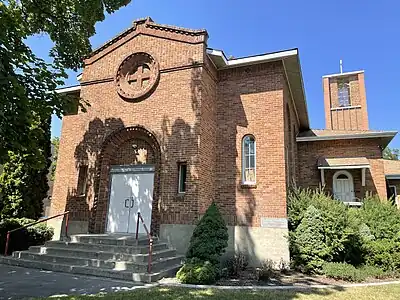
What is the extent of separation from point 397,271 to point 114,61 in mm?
12674

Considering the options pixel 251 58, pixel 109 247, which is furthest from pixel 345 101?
pixel 109 247

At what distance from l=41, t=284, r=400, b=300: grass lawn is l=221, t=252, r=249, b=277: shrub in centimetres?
218

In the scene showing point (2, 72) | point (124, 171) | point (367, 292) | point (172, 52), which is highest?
point (172, 52)

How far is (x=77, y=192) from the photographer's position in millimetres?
11977

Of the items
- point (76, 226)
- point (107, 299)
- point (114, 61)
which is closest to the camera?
point (107, 299)

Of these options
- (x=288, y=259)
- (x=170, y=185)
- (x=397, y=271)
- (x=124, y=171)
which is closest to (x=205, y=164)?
(x=170, y=185)

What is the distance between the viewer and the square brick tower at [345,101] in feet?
70.0

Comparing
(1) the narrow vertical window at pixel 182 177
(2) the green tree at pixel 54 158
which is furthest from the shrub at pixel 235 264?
(2) the green tree at pixel 54 158

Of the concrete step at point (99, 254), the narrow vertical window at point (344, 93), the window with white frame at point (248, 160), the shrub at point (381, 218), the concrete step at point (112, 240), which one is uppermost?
the narrow vertical window at point (344, 93)

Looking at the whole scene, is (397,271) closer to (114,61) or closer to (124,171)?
(124,171)

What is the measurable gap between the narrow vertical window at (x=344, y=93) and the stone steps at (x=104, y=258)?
1786 cm

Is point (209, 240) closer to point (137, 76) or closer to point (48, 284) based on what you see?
point (48, 284)

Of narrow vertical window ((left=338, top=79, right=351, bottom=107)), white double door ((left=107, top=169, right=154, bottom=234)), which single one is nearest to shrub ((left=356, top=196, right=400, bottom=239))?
white double door ((left=107, top=169, right=154, bottom=234))

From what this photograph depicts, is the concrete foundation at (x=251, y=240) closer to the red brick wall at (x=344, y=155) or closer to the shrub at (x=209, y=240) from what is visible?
the shrub at (x=209, y=240)
